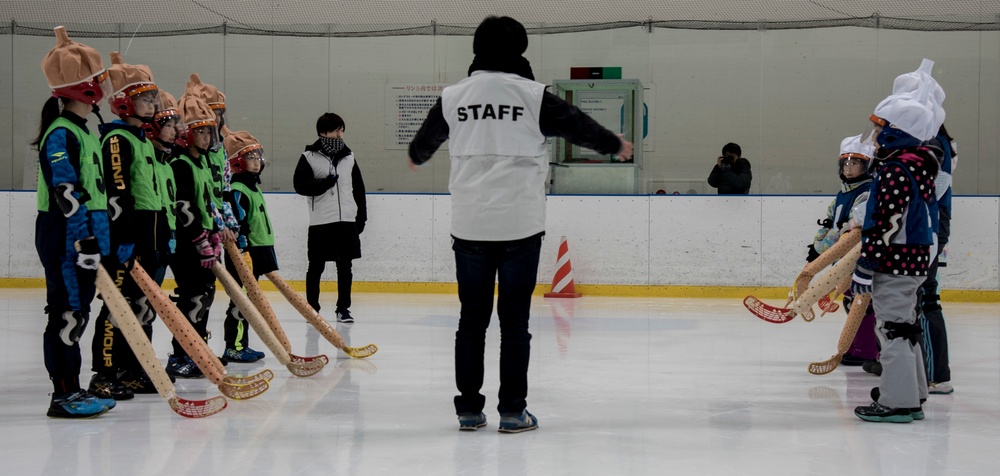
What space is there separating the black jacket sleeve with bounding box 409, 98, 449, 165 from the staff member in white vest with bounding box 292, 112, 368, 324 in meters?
3.96

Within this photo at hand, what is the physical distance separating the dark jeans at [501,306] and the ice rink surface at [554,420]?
184mm

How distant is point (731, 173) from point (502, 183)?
8014 millimetres

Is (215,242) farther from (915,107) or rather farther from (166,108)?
(915,107)

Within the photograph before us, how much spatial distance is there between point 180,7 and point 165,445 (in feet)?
33.5

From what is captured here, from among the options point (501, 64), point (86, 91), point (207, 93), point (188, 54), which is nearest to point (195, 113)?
point (207, 93)

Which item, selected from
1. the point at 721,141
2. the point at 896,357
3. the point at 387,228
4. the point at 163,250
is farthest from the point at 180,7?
the point at 896,357

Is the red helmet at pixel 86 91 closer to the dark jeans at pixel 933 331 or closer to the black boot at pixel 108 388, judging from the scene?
the black boot at pixel 108 388

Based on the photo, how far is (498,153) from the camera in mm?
3541

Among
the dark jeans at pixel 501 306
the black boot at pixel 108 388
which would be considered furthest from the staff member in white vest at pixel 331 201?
the dark jeans at pixel 501 306

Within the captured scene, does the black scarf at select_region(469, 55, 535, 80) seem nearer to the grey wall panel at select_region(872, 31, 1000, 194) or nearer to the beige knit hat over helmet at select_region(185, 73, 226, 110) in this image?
the beige knit hat over helmet at select_region(185, 73, 226, 110)

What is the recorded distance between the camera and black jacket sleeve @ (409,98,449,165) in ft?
12.1

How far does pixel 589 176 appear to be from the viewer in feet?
35.7

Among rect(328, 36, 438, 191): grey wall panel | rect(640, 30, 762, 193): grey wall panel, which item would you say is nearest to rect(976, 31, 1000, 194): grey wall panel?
rect(640, 30, 762, 193): grey wall panel

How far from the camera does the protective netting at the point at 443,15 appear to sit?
11906 mm
